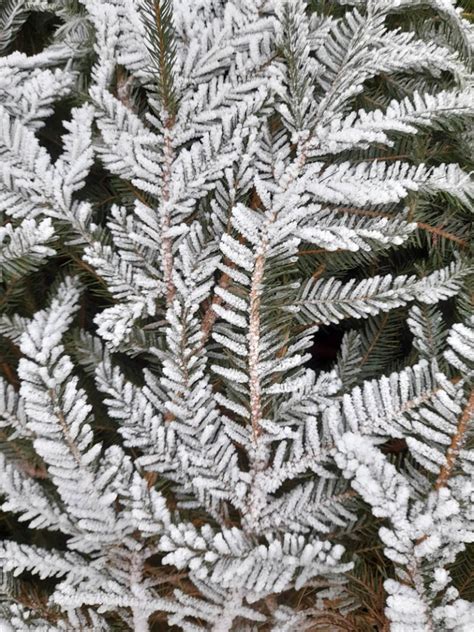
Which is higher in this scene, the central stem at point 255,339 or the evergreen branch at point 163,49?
the evergreen branch at point 163,49

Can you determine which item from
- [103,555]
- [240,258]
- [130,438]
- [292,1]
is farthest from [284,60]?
[103,555]

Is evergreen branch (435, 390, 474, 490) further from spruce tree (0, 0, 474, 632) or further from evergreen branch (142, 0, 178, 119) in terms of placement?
evergreen branch (142, 0, 178, 119)

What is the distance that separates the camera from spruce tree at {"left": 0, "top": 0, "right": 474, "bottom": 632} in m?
0.55

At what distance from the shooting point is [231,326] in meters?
0.62

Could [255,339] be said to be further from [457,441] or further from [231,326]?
[457,441]

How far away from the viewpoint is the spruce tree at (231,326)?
545 millimetres

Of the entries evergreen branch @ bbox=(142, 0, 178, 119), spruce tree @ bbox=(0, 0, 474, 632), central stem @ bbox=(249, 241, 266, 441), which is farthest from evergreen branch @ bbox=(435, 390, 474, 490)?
evergreen branch @ bbox=(142, 0, 178, 119)

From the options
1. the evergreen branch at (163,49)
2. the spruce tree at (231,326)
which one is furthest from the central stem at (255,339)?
the evergreen branch at (163,49)

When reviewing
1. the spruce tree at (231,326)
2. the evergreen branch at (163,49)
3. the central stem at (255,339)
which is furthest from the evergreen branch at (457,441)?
the evergreen branch at (163,49)

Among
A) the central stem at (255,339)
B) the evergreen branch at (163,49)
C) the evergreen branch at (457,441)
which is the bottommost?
the evergreen branch at (457,441)

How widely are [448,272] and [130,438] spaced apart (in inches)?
15.9

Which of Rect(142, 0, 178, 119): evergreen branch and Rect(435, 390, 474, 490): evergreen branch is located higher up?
Rect(142, 0, 178, 119): evergreen branch

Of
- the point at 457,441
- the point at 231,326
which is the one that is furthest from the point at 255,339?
the point at 457,441

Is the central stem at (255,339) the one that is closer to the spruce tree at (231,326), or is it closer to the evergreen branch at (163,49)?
the spruce tree at (231,326)
